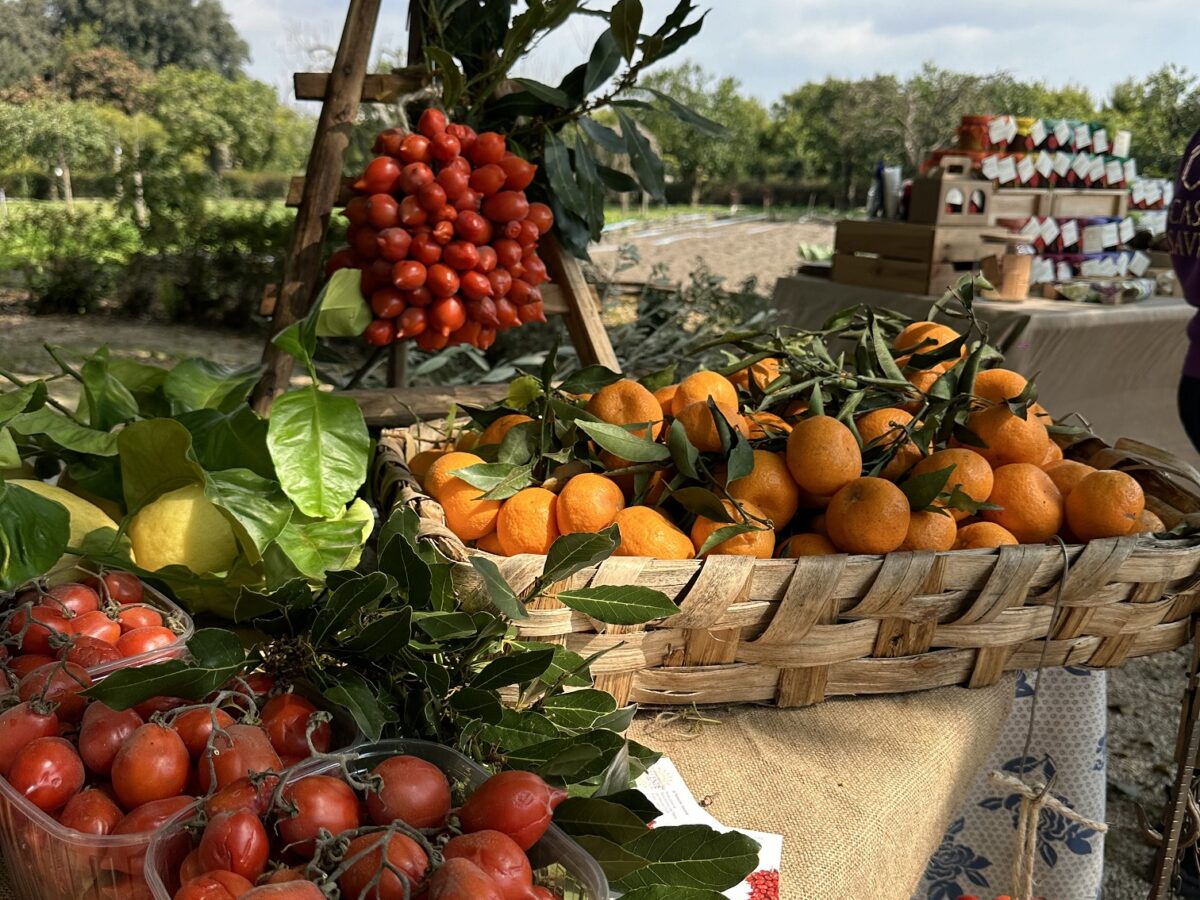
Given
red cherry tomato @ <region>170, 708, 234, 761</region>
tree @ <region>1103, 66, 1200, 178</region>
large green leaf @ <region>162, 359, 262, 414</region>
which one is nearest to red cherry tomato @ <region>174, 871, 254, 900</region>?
red cherry tomato @ <region>170, 708, 234, 761</region>

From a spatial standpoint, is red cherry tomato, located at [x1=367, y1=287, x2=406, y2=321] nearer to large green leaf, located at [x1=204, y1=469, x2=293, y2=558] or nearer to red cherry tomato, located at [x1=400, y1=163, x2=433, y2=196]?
red cherry tomato, located at [x1=400, y1=163, x2=433, y2=196]

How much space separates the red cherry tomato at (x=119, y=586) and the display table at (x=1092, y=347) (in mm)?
2460

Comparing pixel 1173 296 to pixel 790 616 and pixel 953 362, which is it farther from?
pixel 790 616

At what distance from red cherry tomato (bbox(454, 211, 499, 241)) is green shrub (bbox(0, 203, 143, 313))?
22.5 feet

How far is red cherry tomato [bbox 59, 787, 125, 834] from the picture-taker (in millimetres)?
458

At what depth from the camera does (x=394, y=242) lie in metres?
1.14

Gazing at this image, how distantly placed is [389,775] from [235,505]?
16.8 inches

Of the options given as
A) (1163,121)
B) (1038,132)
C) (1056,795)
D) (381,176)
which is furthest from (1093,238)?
(1163,121)

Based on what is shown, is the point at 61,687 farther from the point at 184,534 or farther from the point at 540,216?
the point at 540,216

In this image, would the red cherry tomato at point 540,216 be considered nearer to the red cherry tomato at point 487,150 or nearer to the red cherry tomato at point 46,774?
the red cherry tomato at point 487,150

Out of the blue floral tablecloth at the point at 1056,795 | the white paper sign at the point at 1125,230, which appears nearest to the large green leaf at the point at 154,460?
the blue floral tablecloth at the point at 1056,795

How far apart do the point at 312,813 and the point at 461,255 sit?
0.87m

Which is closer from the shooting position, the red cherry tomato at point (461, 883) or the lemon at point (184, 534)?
the red cherry tomato at point (461, 883)

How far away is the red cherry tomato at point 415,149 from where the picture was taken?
1.15 meters
